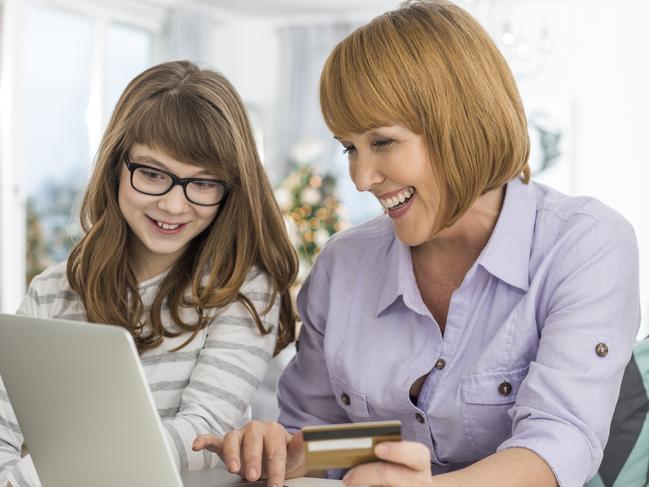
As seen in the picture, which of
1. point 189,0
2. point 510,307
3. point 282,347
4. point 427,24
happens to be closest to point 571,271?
point 510,307

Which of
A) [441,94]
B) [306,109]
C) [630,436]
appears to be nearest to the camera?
[441,94]

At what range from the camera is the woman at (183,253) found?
1529 millimetres

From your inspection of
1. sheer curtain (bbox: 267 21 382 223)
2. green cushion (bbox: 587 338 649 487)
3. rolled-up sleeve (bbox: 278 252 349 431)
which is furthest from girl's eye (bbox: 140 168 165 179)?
sheer curtain (bbox: 267 21 382 223)

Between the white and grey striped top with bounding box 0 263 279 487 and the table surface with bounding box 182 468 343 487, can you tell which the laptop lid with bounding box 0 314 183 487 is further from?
the white and grey striped top with bounding box 0 263 279 487

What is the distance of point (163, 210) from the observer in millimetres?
1542

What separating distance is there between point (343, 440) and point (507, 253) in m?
0.62

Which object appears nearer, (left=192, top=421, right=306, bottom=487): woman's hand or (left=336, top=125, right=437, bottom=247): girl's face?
(left=192, top=421, right=306, bottom=487): woman's hand

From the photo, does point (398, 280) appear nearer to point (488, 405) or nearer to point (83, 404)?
point (488, 405)

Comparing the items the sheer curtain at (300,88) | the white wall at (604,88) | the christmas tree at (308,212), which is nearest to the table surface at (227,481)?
the christmas tree at (308,212)

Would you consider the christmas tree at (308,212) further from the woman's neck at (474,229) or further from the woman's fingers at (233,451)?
the woman's fingers at (233,451)

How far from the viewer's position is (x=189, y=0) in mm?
7176

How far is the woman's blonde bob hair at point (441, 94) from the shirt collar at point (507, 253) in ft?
0.23

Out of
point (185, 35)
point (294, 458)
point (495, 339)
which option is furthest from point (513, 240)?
point (185, 35)

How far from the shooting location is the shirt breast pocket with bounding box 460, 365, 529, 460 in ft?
4.35
